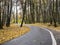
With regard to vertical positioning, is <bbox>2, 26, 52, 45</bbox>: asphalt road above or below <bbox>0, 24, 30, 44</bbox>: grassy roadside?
above

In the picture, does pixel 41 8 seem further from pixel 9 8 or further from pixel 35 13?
pixel 9 8

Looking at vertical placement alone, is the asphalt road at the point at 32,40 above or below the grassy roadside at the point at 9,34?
above

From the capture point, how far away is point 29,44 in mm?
12258

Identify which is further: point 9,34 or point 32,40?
point 9,34

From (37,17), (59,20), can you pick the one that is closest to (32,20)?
(37,17)

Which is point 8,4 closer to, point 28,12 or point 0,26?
point 0,26

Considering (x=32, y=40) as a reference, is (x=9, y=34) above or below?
below

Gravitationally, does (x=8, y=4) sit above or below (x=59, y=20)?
above

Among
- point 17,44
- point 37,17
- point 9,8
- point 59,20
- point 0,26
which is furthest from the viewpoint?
point 37,17

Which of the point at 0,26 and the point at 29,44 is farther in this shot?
the point at 0,26

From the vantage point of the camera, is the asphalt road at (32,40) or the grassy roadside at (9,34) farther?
the grassy roadside at (9,34)

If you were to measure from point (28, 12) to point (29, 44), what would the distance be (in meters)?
67.7

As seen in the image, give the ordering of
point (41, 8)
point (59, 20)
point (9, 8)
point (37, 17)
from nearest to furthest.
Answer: point (9, 8), point (59, 20), point (41, 8), point (37, 17)

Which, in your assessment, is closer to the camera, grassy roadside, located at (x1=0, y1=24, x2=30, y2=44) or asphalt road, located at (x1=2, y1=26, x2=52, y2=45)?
asphalt road, located at (x1=2, y1=26, x2=52, y2=45)
